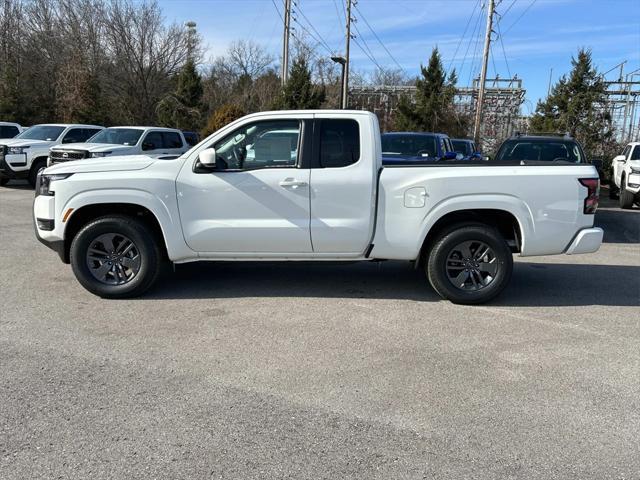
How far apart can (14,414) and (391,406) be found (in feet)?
7.88

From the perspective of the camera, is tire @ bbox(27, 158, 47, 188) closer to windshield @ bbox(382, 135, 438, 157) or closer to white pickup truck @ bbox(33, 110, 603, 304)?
windshield @ bbox(382, 135, 438, 157)

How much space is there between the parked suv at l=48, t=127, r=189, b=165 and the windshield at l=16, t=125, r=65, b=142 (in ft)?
9.29

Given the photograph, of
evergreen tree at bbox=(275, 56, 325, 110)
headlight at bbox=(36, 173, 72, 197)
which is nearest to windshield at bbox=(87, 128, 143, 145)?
headlight at bbox=(36, 173, 72, 197)

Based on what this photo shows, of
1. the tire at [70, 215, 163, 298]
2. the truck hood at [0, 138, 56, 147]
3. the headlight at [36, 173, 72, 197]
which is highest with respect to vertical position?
the truck hood at [0, 138, 56, 147]

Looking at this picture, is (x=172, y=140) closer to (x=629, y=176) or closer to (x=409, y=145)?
(x=409, y=145)

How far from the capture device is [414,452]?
3023 mm

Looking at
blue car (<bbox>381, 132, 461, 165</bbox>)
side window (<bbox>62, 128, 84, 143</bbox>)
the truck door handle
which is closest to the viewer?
the truck door handle

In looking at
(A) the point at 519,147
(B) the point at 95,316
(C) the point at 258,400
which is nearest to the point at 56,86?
(A) the point at 519,147

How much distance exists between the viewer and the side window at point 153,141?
14.2 metres

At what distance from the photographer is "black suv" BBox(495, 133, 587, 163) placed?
442 inches

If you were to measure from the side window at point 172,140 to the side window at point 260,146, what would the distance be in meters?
10.1

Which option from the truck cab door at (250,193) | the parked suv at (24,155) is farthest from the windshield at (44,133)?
the truck cab door at (250,193)

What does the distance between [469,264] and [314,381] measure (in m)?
2.60

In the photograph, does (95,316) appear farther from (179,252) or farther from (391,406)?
(391,406)
